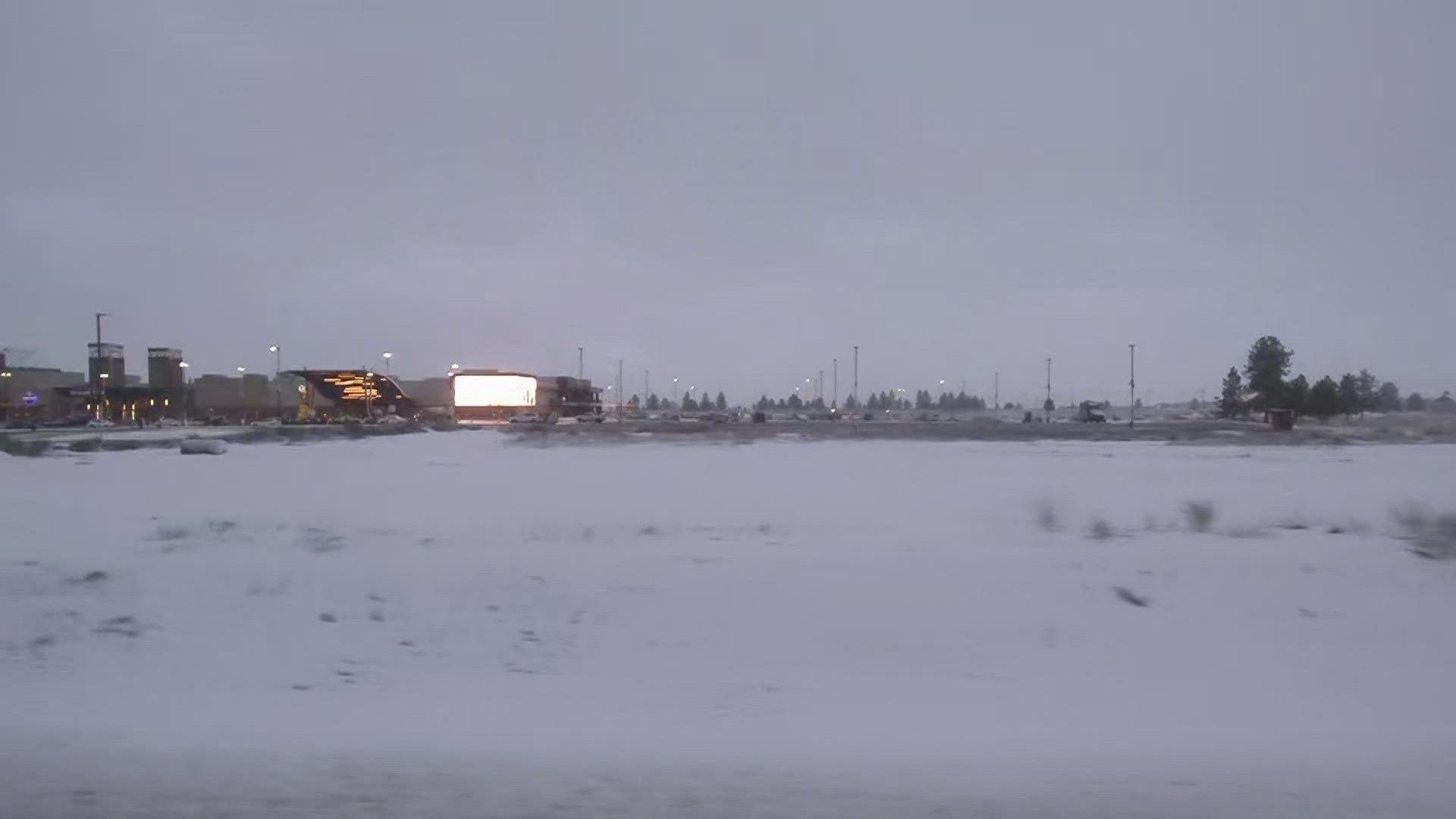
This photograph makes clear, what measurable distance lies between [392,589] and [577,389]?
7387cm

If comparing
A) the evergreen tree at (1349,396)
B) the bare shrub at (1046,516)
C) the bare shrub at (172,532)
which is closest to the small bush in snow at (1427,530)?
the bare shrub at (1046,516)

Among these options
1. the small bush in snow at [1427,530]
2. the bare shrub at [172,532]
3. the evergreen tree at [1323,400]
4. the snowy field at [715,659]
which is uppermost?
the evergreen tree at [1323,400]

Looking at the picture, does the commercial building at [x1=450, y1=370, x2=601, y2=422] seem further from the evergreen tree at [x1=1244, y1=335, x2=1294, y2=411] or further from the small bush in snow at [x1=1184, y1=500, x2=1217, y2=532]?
the small bush in snow at [x1=1184, y1=500, x2=1217, y2=532]

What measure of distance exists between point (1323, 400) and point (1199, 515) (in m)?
54.1

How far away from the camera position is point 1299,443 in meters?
39.2

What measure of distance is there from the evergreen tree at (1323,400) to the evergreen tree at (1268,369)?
9.32 feet

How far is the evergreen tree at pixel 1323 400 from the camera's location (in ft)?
215

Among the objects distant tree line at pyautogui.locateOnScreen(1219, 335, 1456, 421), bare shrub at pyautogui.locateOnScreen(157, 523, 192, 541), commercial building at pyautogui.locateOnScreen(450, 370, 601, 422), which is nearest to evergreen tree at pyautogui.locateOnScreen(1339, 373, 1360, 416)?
distant tree line at pyautogui.locateOnScreen(1219, 335, 1456, 421)

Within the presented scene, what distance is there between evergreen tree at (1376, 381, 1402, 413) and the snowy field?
7037cm

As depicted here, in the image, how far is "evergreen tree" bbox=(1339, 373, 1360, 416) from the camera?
68.8 metres

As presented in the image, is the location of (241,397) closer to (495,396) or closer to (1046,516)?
(495,396)

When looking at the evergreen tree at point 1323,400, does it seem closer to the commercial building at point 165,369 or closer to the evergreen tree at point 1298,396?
the evergreen tree at point 1298,396

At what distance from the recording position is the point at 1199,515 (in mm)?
18797

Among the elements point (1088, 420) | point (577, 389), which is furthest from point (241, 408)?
point (1088, 420)
